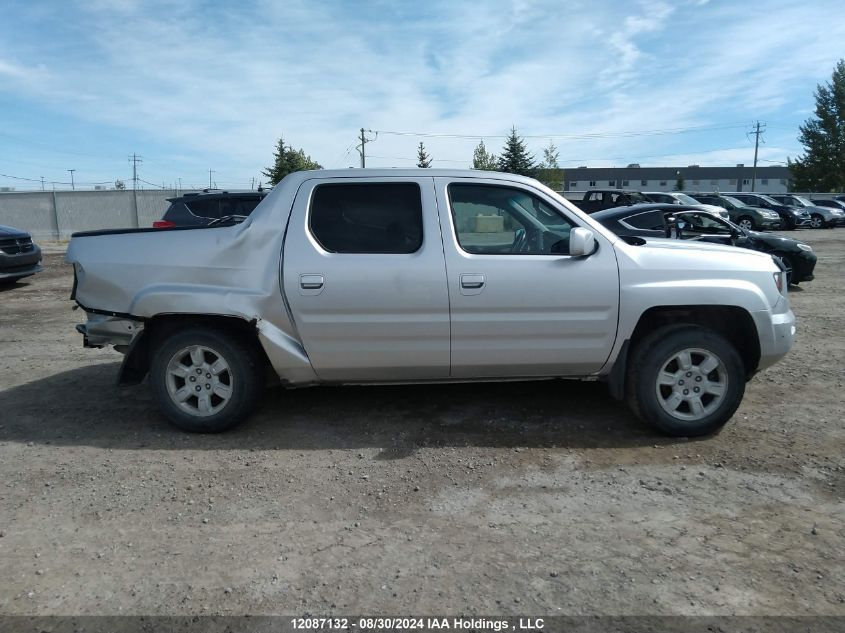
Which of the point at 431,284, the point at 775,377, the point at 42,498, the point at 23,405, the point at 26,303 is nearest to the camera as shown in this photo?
the point at 42,498

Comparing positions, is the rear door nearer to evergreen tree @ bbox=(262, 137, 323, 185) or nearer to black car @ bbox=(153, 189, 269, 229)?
black car @ bbox=(153, 189, 269, 229)

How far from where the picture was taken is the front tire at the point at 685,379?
177 inches

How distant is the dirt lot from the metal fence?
79.4ft

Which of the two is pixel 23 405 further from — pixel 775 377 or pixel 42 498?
pixel 775 377

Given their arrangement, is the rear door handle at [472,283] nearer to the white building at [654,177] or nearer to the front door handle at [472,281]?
the front door handle at [472,281]

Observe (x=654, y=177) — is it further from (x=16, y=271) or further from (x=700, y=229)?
(x=16, y=271)

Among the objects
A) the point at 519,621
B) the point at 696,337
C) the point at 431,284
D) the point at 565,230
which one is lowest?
the point at 519,621

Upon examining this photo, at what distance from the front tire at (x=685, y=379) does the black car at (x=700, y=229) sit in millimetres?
7346

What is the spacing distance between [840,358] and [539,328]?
4.23m

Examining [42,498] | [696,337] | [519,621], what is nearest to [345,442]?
[42,498]

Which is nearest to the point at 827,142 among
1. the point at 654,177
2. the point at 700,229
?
the point at 654,177

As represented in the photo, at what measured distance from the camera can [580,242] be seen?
428cm

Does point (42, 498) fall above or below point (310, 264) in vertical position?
below

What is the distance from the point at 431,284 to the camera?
14.4 feet
